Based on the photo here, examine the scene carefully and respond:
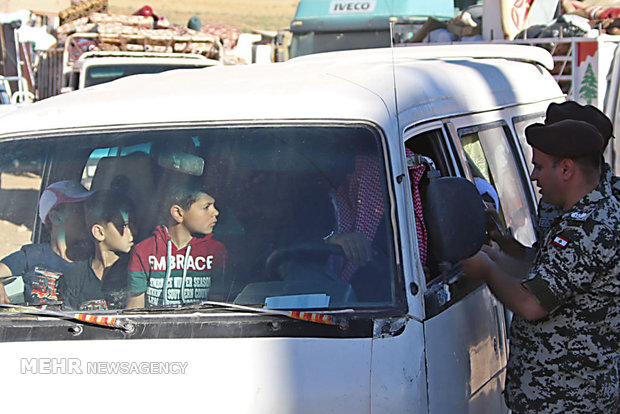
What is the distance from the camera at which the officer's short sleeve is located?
106 inches

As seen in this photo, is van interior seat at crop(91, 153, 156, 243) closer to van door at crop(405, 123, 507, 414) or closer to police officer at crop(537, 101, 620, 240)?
van door at crop(405, 123, 507, 414)

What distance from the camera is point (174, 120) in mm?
2775

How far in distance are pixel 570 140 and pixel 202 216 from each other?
1.22 metres

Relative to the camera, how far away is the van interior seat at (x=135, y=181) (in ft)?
8.86

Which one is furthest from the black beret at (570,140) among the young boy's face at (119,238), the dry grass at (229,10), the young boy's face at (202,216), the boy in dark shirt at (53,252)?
the dry grass at (229,10)

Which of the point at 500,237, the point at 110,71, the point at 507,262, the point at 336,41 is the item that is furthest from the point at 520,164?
the point at 336,41

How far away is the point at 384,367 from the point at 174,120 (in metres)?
1.08

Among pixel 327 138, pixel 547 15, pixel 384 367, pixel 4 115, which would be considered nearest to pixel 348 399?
pixel 384 367

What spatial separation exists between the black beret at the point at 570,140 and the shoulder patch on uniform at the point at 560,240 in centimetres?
27

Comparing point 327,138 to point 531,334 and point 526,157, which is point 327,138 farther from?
point 526,157

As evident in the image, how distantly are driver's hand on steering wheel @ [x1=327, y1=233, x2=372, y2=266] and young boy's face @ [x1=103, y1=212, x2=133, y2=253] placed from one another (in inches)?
25.1

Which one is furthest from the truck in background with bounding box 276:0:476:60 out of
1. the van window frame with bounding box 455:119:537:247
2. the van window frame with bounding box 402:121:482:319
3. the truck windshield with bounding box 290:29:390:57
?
the van window frame with bounding box 402:121:482:319

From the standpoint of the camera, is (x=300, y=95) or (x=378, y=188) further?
(x=300, y=95)

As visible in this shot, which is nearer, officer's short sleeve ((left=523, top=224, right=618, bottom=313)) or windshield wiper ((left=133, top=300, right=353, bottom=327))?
windshield wiper ((left=133, top=300, right=353, bottom=327))
